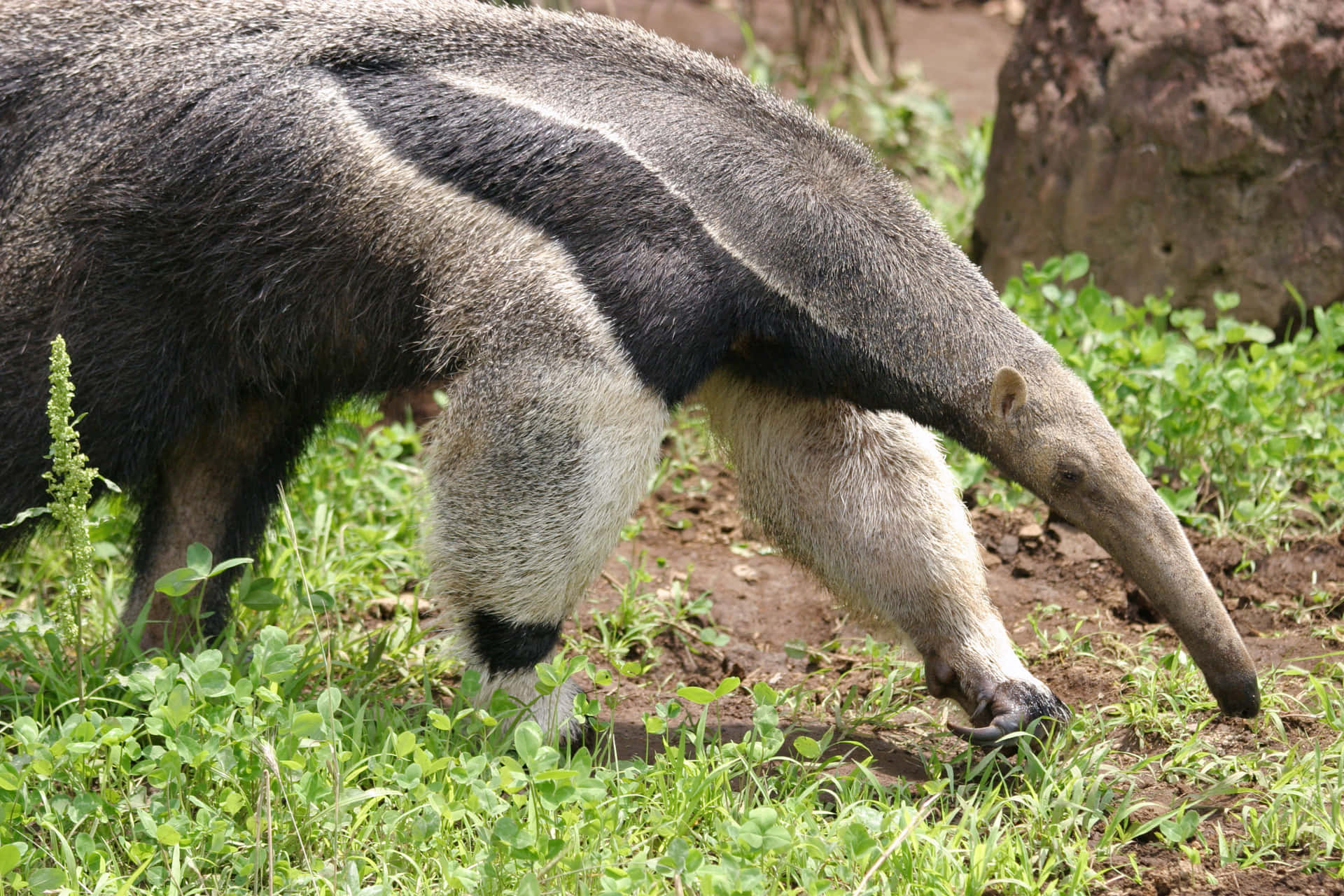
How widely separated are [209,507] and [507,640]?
1.32m

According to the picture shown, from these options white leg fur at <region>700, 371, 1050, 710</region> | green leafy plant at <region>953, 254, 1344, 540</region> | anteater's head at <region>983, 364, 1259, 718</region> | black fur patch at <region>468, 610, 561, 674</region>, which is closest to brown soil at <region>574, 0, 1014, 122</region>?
green leafy plant at <region>953, 254, 1344, 540</region>

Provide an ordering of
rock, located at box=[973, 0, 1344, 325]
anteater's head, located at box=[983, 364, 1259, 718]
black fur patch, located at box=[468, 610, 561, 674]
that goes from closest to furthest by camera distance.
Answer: anteater's head, located at box=[983, 364, 1259, 718], black fur patch, located at box=[468, 610, 561, 674], rock, located at box=[973, 0, 1344, 325]

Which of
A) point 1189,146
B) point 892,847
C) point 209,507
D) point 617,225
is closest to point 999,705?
point 892,847

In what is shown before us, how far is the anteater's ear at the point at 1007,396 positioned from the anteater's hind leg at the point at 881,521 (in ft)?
1.81

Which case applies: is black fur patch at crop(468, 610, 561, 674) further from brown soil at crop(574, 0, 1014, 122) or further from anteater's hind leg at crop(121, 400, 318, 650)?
brown soil at crop(574, 0, 1014, 122)

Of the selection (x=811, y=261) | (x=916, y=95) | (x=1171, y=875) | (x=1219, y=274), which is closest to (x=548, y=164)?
(x=811, y=261)

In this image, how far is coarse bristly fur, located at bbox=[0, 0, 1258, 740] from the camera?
3.91 meters

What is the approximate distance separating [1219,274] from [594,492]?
14.1ft

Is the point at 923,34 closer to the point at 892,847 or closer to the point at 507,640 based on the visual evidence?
the point at 507,640

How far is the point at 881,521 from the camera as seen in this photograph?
14.7 feet

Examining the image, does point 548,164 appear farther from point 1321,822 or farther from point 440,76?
point 1321,822

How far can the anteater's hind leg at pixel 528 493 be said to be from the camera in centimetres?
388

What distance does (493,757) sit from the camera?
4059mm

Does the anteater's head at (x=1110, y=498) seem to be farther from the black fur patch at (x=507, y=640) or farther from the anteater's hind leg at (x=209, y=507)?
the anteater's hind leg at (x=209, y=507)
